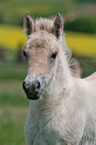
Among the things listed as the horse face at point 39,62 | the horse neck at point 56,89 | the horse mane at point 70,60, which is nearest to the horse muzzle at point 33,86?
the horse face at point 39,62

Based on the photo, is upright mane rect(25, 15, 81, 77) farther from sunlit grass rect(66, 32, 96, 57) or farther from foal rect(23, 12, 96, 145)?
sunlit grass rect(66, 32, 96, 57)

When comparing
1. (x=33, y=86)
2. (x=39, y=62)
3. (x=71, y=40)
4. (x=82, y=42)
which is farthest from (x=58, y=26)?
(x=71, y=40)

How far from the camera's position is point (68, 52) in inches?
218

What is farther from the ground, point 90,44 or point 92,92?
point 92,92

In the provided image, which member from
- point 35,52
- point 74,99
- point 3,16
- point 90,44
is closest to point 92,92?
point 74,99

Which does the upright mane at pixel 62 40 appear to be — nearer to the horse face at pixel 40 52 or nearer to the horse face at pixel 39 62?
the horse face at pixel 40 52

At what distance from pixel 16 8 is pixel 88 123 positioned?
54.7 metres

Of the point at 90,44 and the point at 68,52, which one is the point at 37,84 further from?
the point at 90,44

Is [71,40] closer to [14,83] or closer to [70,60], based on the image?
[14,83]

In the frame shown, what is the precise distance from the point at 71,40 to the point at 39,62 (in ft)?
105

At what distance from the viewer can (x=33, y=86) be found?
431cm

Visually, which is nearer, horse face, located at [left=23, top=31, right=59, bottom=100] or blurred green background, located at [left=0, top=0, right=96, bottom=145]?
horse face, located at [left=23, top=31, right=59, bottom=100]

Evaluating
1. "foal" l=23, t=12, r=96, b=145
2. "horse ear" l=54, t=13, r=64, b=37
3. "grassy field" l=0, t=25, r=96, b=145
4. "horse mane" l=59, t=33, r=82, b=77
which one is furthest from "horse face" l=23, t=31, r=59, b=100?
"grassy field" l=0, t=25, r=96, b=145

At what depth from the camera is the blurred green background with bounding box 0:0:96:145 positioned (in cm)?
1012
